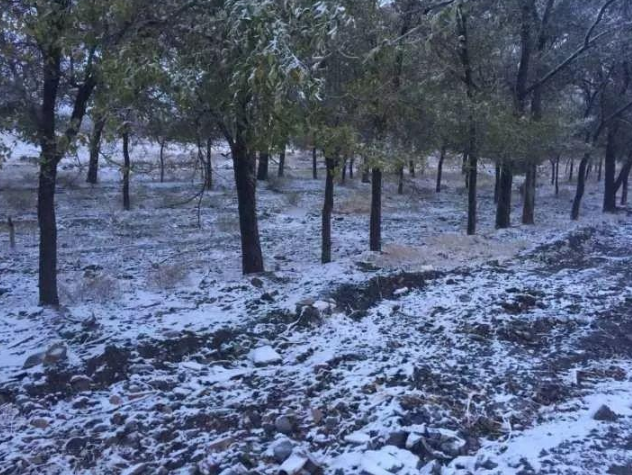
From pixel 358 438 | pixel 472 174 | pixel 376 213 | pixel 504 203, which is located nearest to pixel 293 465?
pixel 358 438

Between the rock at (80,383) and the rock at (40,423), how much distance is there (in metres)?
0.68

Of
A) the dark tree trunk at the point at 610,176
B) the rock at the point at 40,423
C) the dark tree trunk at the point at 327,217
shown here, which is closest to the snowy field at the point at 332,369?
the rock at the point at 40,423

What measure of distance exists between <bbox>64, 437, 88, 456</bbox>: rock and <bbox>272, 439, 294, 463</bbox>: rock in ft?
6.35

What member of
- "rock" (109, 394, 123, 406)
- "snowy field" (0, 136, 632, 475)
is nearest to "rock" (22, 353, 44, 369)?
"snowy field" (0, 136, 632, 475)

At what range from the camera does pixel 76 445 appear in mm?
5469

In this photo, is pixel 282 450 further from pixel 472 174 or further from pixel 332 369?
pixel 472 174

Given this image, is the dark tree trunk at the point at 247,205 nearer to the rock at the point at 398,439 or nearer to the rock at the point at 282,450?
the rock at the point at 282,450

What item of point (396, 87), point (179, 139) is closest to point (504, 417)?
point (179, 139)

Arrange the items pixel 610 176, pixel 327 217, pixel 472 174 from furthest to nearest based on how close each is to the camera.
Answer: pixel 610 176 → pixel 472 174 → pixel 327 217

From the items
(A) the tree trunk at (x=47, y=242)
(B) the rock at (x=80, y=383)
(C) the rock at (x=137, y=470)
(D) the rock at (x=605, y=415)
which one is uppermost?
(A) the tree trunk at (x=47, y=242)

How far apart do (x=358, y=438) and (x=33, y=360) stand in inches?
173

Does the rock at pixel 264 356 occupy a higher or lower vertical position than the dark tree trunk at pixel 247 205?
lower

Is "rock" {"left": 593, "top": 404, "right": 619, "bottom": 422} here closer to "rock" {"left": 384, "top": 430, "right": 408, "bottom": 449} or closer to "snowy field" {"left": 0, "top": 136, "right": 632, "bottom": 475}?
"snowy field" {"left": 0, "top": 136, "right": 632, "bottom": 475}

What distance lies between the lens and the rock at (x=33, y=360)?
6.92 m
